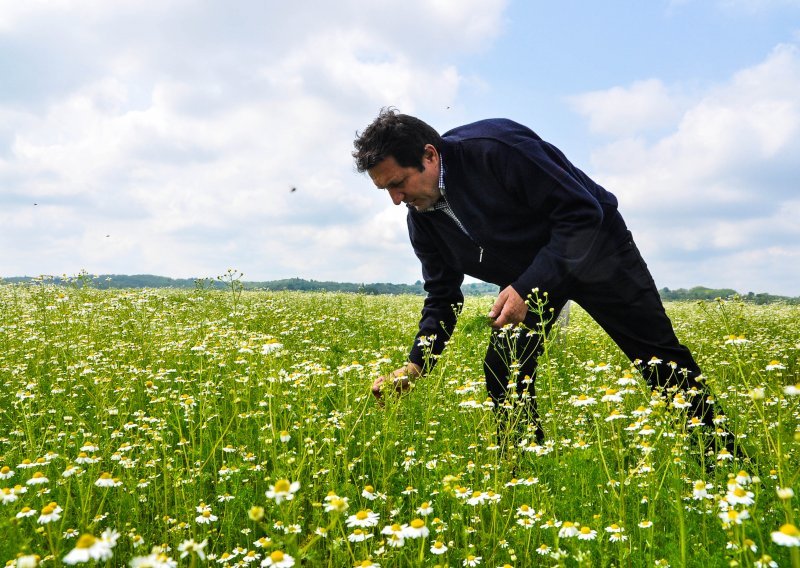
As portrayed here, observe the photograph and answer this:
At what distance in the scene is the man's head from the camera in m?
3.75

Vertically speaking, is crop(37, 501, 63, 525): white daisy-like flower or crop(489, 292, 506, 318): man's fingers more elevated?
crop(489, 292, 506, 318): man's fingers

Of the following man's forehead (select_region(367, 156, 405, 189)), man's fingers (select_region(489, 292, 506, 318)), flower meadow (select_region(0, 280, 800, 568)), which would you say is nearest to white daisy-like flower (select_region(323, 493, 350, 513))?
flower meadow (select_region(0, 280, 800, 568))

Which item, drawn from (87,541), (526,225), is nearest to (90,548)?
(87,541)

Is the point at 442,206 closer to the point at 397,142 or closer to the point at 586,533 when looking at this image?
the point at 397,142

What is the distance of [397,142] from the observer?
3736 millimetres

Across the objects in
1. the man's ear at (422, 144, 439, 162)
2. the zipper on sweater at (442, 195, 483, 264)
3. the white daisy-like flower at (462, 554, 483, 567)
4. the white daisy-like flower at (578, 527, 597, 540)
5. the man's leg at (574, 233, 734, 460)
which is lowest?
the white daisy-like flower at (462, 554, 483, 567)

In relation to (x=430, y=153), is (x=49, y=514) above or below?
below

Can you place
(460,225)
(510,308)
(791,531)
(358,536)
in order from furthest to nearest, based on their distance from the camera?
(460,225)
(510,308)
(358,536)
(791,531)

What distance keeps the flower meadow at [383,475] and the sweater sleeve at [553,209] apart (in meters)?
0.67

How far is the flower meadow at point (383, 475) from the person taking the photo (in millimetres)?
2191

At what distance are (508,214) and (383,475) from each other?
1931mm

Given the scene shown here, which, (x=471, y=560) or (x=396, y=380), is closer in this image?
(x=471, y=560)

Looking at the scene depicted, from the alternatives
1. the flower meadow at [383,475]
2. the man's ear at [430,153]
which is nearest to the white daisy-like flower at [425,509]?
the flower meadow at [383,475]

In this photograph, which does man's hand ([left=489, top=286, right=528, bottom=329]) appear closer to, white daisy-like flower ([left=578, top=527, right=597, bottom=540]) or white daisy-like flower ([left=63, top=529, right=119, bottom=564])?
white daisy-like flower ([left=578, top=527, right=597, bottom=540])
